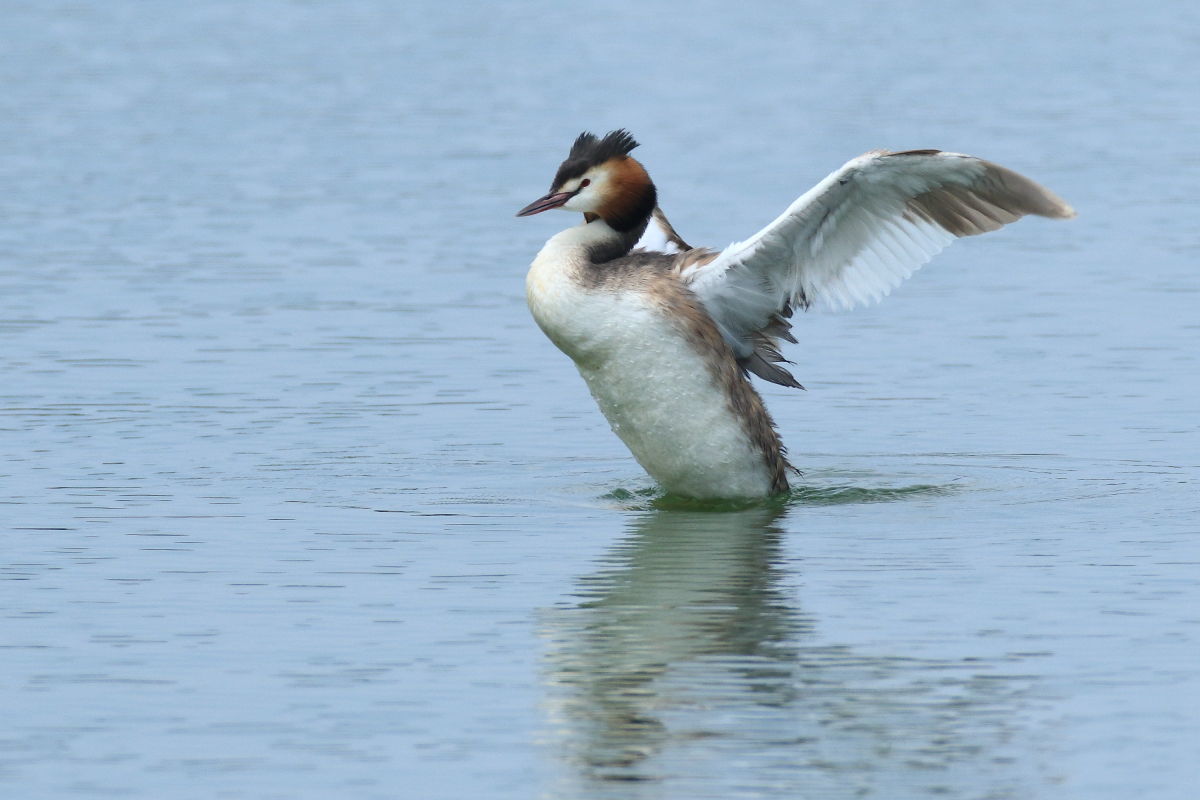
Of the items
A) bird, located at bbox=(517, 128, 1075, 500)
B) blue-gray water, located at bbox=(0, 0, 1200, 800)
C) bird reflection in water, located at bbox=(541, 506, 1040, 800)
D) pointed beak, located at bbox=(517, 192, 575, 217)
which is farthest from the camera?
pointed beak, located at bbox=(517, 192, 575, 217)

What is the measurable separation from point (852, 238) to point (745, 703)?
15.3 ft

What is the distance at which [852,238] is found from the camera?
1311 cm

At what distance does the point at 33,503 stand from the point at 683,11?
120 ft

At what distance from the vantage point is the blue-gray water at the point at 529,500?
8602mm

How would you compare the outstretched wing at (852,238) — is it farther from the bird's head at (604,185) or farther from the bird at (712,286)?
the bird's head at (604,185)

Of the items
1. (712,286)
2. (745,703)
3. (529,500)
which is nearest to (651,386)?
(712,286)

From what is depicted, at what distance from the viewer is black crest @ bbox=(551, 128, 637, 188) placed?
1317 cm

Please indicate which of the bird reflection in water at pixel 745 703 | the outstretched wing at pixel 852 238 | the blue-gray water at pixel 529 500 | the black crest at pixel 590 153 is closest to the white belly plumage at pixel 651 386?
the blue-gray water at pixel 529 500

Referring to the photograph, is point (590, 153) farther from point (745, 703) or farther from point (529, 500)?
point (745, 703)

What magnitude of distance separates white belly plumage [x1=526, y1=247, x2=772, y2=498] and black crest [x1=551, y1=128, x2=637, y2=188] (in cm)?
56

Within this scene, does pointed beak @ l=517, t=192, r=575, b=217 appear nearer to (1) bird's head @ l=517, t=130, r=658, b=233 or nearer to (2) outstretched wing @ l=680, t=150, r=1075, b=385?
(1) bird's head @ l=517, t=130, r=658, b=233

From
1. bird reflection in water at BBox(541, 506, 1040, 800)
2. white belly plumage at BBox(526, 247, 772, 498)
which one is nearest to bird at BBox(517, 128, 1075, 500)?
white belly plumage at BBox(526, 247, 772, 498)

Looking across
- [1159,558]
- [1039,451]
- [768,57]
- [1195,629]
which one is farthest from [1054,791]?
[768,57]

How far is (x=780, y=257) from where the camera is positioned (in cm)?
1303
